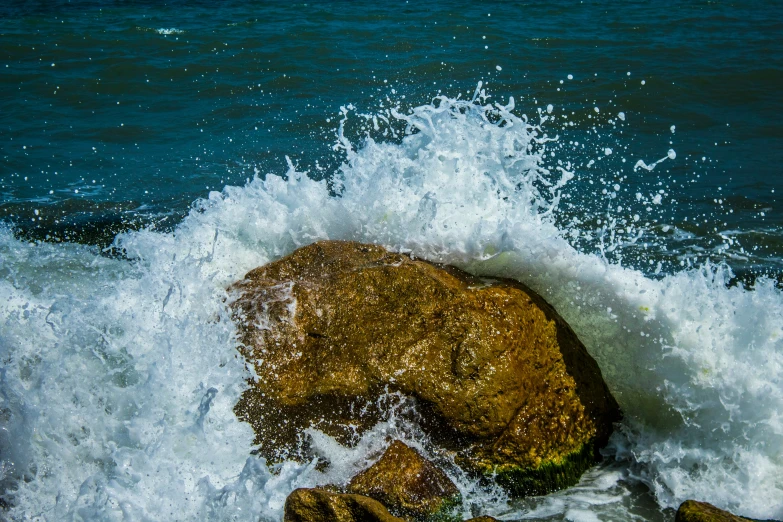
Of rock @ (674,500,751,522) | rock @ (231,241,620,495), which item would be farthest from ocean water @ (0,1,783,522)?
rock @ (674,500,751,522)

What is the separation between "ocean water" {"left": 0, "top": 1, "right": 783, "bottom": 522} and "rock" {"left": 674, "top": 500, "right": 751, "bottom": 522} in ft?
1.66

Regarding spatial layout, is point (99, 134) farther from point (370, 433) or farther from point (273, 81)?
point (370, 433)

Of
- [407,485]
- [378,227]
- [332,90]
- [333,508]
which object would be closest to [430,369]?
[407,485]

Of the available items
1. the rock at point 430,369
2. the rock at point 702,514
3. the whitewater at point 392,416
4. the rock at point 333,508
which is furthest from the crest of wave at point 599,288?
the rock at point 333,508

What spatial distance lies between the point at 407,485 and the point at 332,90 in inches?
284

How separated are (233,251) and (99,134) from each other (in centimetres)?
528

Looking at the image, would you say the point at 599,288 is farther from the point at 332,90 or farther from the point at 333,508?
the point at 332,90

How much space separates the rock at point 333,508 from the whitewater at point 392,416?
28 centimetres

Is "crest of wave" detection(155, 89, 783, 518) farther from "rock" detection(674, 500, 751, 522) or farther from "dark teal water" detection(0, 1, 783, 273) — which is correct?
"dark teal water" detection(0, 1, 783, 273)

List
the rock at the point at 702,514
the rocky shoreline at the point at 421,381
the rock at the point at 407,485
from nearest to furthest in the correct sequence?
1. the rock at the point at 702,514
2. the rock at the point at 407,485
3. the rocky shoreline at the point at 421,381

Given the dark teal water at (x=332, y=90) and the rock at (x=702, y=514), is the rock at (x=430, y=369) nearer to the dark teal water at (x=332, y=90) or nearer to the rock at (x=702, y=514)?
the rock at (x=702, y=514)

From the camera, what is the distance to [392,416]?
146 inches

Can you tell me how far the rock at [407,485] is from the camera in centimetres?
350

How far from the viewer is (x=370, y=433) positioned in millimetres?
3701
